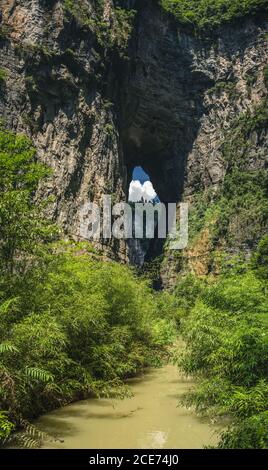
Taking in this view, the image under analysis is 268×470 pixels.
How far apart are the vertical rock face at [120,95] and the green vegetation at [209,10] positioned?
5.20ft

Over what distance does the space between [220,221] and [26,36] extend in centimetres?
2904

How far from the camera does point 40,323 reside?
9820mm

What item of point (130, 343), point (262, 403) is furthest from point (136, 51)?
point (262, 403)

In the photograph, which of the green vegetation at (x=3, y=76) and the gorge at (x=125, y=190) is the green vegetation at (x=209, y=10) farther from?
the green vegetation at (x=3, y=76)

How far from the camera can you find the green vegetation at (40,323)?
927 centimetres

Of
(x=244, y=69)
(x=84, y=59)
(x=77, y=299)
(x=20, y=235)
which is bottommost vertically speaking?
(x=77, y=299)

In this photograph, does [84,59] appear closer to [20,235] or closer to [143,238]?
[143,238]

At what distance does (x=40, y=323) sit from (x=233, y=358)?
4167 mm

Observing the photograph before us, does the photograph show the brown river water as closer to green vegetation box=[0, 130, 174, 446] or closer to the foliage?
green vegetation box=[0, 130, 174, 446]

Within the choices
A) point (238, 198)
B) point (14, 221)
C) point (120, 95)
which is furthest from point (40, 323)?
point (120, 95)

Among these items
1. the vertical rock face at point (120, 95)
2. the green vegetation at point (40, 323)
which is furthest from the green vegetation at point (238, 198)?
the green vegetation at point (40, 323)

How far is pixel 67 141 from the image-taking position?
43750 mm

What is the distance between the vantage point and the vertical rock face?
137 feet

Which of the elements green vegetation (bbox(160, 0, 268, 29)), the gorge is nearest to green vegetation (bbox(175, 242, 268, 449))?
the gorge
